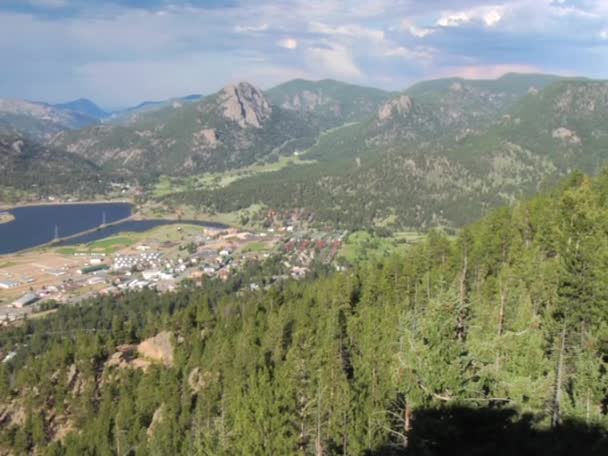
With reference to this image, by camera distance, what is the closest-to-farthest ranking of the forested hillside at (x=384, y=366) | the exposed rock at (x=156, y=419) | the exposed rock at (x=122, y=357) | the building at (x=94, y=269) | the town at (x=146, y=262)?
the forested hillside at (x=384, y=366)
the exposed rock at (x=156, y=419)
the exposed rock at (x=122, y=357)
the town at (x=146, y=262)
the building at (x=94, y=269)

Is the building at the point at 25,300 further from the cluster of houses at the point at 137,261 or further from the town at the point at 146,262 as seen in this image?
the cluster of houses at the point at 137,261

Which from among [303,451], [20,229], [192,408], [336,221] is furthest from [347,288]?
[20,229]

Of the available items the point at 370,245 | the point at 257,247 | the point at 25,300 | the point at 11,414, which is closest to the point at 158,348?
the point at 11,414

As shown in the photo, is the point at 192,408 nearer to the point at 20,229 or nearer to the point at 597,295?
the point at 597,295

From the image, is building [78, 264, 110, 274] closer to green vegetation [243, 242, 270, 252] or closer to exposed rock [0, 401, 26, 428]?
green vegetation [243, 242, 270, 252]

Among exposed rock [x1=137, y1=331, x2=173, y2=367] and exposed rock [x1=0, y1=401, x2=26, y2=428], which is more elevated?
exposed rock [x1=137, y1=331, x2=173, y2=367]

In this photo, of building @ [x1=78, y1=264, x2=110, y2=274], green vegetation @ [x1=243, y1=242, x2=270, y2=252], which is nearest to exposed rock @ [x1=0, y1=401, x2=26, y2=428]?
building @ [x1=78, y1=264, x2=110, y2=274]

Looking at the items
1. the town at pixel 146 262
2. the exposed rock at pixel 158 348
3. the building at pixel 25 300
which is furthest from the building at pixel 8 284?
the exposed rock at pixel 158 348
